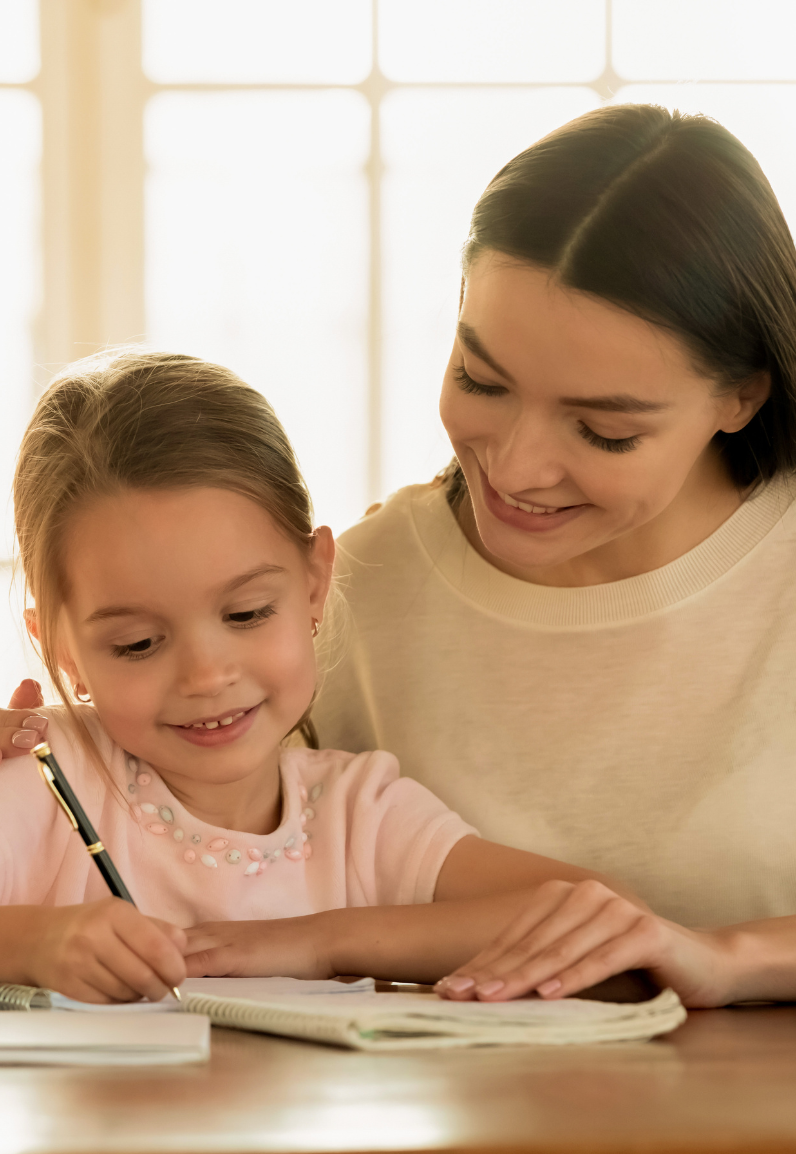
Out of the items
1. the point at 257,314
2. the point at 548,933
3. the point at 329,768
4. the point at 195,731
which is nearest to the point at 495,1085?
the point at 548,933

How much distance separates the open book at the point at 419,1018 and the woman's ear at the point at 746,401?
673mm

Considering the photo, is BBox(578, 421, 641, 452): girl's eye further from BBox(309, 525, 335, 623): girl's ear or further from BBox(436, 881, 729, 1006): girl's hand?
BBox(436, 881, 729, 1006): girl's hand

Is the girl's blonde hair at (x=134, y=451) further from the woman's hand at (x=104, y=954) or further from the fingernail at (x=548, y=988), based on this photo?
the fingernail at (x=548, y=988)

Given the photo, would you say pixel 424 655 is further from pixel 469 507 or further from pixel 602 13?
pixel 602 13

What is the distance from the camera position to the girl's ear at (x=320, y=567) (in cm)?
126

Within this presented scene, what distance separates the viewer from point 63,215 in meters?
2.75

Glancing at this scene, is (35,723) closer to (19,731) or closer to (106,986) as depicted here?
(19,731)

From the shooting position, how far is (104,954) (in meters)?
0.82

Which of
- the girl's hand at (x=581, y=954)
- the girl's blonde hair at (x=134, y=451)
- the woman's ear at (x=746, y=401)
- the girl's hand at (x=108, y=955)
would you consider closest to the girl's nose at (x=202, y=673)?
the girl's blonde hair at (x=134, y=451)

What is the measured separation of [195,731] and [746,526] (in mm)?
671

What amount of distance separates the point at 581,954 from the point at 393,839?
0.42 meters

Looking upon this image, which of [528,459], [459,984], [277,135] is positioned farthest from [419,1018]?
[277,135]

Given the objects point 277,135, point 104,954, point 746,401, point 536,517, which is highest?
point 277,135

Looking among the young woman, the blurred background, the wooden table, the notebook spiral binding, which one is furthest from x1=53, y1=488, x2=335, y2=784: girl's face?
the blurred background
